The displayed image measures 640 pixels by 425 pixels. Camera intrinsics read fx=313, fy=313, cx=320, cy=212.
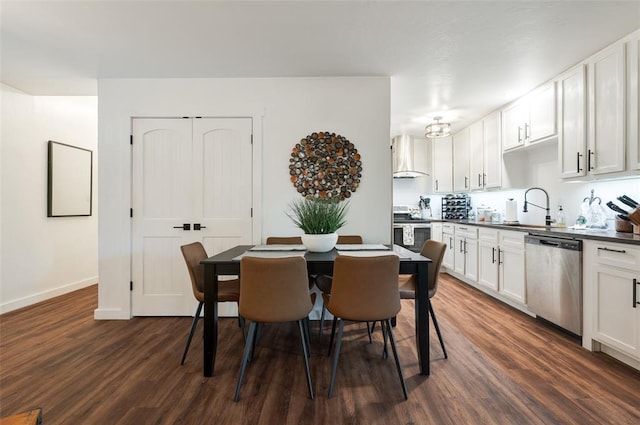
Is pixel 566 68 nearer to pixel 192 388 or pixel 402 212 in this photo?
pixel 402 212

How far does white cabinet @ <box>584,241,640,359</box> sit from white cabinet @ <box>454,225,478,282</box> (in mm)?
1707

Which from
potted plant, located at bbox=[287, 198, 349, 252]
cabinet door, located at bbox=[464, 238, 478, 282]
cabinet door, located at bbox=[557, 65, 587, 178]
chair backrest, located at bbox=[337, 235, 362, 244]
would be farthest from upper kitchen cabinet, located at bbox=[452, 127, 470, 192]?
potted plant, located at bbox=[287, 198, 349, 252]

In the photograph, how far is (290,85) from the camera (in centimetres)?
332

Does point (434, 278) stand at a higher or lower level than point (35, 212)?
lower

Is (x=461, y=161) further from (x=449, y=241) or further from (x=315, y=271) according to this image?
(x=315, y=271)

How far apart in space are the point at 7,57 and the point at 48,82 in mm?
562

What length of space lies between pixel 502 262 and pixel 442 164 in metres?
2.42

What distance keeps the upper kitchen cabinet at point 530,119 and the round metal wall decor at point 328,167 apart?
6.70ft

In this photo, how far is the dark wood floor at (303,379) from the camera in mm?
1742

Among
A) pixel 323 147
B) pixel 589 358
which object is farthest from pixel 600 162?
pixel 323 147

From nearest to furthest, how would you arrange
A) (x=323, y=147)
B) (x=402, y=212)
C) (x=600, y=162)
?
(x=600, y=162), (x=323, y=147), (x=402, y=212)

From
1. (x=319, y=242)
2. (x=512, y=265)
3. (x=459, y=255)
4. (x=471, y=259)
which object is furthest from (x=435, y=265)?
(x=459, y=255)

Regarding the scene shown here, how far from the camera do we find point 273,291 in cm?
191

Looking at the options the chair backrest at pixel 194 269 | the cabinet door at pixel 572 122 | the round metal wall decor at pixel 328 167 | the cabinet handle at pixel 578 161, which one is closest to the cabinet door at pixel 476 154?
the cabinet door at pixel 572 122
